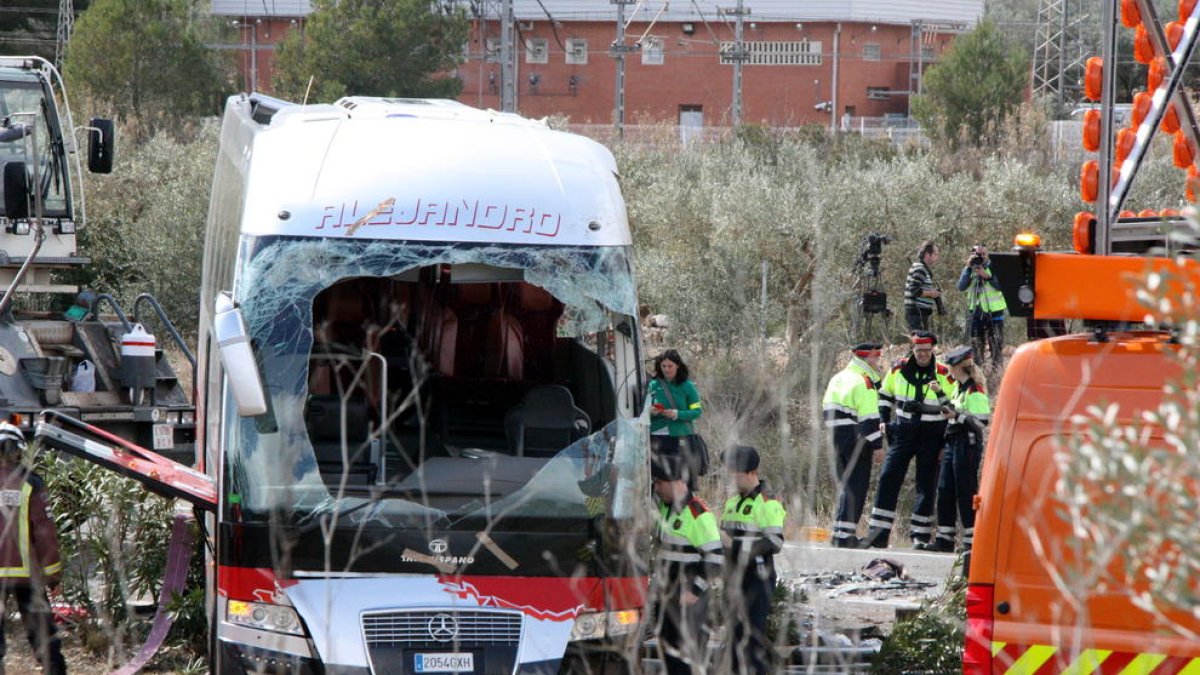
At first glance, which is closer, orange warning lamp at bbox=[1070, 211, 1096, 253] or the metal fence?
orange warning lamp at bbox=[1070, 211, 1096, 253]

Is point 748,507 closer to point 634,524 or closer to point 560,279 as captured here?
point 634,524

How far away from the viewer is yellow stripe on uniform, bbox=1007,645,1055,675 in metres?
5.44

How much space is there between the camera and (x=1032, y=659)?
17.9 feet

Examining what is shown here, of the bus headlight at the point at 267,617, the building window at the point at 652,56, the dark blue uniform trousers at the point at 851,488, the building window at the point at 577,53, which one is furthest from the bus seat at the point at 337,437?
the building window at the point at 577,53

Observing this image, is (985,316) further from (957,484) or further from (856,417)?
(957,484)

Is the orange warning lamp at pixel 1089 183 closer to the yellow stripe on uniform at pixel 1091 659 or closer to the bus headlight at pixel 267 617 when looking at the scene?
the yellow stripe on uniform at pixel 1091 659

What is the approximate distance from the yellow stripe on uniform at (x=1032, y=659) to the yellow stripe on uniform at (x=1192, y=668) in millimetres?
454

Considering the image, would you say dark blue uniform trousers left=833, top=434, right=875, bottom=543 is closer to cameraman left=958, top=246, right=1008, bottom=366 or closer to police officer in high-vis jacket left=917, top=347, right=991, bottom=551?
police officer in high-vis jacket left=917, top=347, right=991, bottom=551

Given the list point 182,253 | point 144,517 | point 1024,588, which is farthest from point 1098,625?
point 182,253

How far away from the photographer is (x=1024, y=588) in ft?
17.8

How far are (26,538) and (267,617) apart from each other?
169cm

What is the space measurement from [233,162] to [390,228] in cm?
310

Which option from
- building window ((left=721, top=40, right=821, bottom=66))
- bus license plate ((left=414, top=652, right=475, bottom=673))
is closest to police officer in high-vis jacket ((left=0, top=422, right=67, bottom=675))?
bus license plate ((left=414, top=652, right=475, bottom=673))

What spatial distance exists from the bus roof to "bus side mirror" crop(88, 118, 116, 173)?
6039 mm
